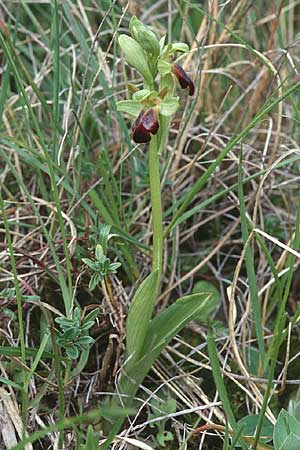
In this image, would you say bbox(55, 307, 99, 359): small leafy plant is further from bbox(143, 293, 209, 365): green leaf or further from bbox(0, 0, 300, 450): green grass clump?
bbox(143, 293, 209, 365): green leaf

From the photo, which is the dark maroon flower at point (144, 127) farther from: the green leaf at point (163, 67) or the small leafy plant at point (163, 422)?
the small leafy plant at point (163, 422)

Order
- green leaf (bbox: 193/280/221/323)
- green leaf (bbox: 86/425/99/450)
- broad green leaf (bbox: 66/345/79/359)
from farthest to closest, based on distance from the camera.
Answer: green leaf (bbox: 193/280/221/323), broad green leaf (bbox: 66/345/79/359), green leaf (bbox: 86/425/99/450)

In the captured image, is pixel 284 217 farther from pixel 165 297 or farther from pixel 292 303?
pixel 165 297

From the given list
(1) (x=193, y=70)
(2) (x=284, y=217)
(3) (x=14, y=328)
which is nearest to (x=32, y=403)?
(3) (x=14, y=328)

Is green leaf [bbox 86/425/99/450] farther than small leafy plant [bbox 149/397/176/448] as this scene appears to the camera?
No

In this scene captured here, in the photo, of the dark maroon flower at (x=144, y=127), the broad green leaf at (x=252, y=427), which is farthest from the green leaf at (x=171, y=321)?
the dark maroon flower at (x=144, y=127)

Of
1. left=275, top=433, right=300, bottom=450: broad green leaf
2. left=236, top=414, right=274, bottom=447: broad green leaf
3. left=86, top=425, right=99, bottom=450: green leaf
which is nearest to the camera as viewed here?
left=86, top=425, right=99, bottom=450: green leaf

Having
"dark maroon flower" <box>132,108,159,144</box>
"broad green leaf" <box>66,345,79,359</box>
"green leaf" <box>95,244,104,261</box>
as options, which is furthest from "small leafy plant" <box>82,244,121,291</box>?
"dark maroon flower" <box>132,108,159,144</box>

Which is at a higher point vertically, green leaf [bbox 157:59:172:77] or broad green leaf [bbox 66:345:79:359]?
green leaf [bbox 157:59:172:77]
